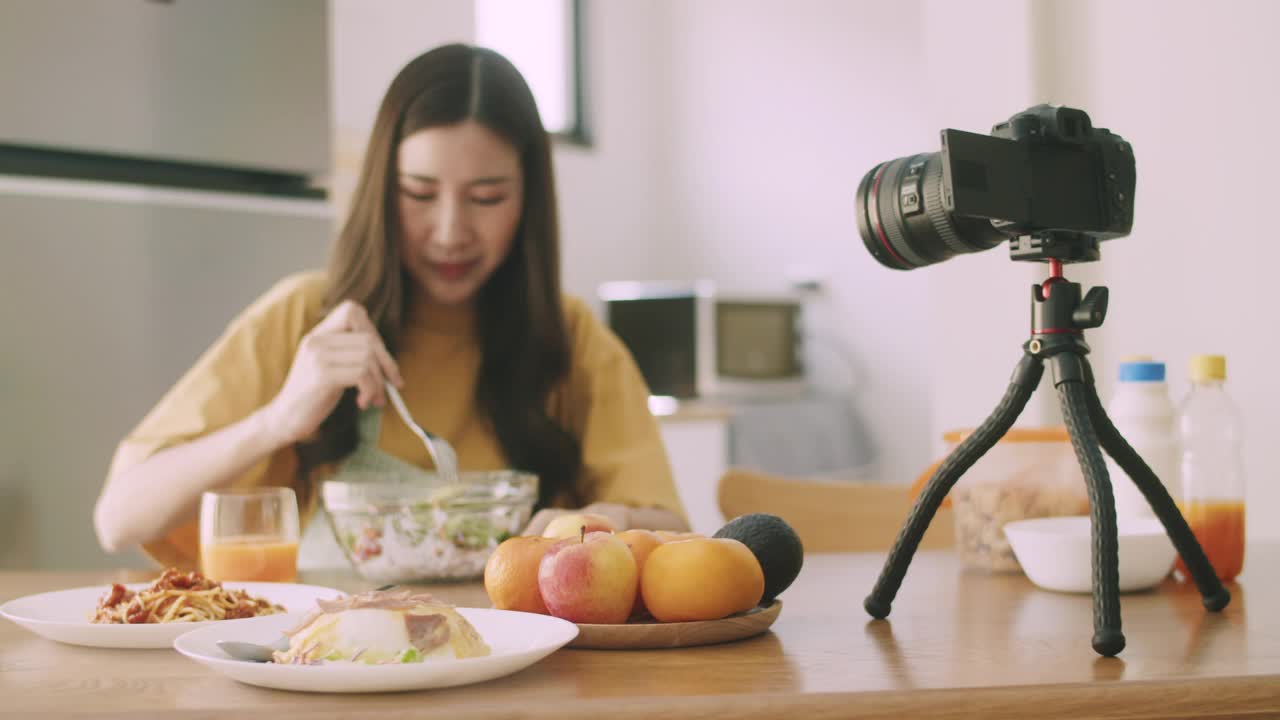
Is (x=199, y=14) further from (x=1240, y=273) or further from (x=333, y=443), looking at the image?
(x=1240, y=273)

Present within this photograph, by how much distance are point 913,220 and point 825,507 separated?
0.91 m

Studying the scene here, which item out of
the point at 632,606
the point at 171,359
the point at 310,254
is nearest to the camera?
the point at 632,606

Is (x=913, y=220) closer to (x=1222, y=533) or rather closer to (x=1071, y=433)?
(x=1071, y=433)

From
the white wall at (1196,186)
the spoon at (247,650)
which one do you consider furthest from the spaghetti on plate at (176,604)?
the white wall at (1196,186)

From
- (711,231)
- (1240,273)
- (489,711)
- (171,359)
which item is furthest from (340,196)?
(489,711)

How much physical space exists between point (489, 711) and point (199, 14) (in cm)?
167

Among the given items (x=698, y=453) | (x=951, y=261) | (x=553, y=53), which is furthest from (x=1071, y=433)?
(x=553, y=53)

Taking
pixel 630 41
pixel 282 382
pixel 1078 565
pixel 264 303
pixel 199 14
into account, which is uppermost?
pixel 630 41

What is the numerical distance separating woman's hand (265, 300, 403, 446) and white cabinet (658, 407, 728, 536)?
2.00 meters

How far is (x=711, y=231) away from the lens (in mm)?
4566

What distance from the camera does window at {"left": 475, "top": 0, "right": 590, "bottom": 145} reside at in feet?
14.6

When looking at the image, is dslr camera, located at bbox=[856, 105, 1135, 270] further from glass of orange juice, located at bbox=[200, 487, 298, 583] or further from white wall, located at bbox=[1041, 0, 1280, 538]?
white wall, located at bbox=[1041, 0, 1280, 538]

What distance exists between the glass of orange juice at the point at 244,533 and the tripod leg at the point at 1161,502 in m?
0.70

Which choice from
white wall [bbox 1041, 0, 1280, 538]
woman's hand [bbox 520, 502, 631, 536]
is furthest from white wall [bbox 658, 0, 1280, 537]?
woman's hand [bbox 520, 502, 631, 536]
